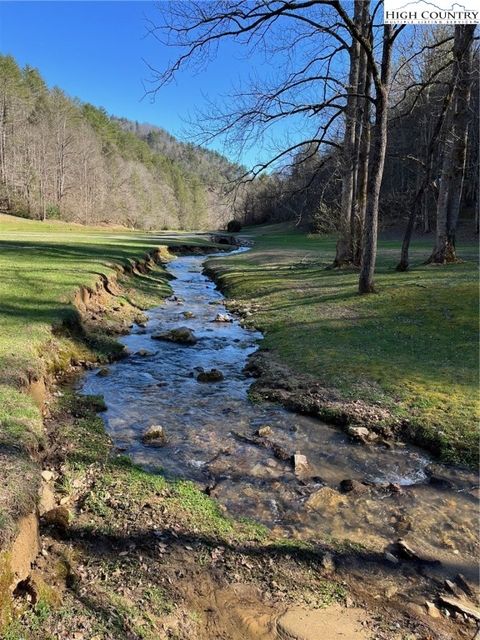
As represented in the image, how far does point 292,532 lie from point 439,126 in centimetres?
1445

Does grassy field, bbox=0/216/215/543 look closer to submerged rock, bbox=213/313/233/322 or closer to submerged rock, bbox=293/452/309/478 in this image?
submerged rock, bbox=213/313/233/322

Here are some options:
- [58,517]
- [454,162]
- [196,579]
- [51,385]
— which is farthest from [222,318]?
[454,162]

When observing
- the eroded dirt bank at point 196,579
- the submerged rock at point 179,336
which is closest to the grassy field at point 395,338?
the submerged rock at point 179,336

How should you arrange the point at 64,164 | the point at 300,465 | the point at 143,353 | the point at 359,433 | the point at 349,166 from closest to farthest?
the point at 300,465 < the point at 359,433 < the point at 143,353 < the point at 349,166 < the point at 64,164

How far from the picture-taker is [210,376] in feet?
24.2

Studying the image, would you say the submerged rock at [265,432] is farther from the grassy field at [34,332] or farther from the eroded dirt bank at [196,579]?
the grassy field at [34,332]

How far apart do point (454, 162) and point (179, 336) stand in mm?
10858

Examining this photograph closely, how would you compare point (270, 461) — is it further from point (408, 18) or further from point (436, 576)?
point (408, 18)

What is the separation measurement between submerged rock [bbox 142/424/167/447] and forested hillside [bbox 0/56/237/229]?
33.7m

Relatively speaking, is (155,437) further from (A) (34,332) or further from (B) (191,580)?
(A) (34,332)

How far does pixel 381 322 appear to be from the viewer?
9789mm

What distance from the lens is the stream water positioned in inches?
151

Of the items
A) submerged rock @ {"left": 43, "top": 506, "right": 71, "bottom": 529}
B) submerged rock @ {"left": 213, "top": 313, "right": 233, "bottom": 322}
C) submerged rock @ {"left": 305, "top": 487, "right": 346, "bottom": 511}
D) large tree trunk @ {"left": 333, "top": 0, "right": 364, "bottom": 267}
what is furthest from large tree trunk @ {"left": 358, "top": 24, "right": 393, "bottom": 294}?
submerged rock @ {"left": 43, "top": 506, "right": 71, "bottom": 529}

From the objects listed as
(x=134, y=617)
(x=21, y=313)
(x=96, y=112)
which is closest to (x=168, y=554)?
(x=134, y=617)
